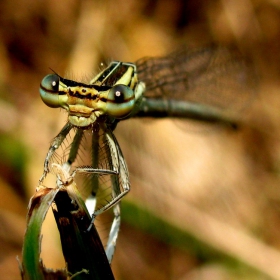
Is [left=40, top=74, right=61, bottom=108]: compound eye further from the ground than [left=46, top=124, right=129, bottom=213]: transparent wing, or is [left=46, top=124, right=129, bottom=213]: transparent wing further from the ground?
[left=40, top=74, right=61, bottom=108]: compound eye

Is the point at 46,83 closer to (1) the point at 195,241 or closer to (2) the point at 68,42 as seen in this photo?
(1) the point at 195,241

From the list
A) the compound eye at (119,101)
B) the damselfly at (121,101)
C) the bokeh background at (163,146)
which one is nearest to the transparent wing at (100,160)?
the damselfly at (121,101)

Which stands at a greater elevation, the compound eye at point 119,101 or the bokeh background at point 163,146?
the bokeh background at point 163,146

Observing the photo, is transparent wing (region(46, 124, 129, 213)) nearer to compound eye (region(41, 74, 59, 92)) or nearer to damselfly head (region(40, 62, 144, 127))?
damselfly head (region(40, 62, 144, 127))

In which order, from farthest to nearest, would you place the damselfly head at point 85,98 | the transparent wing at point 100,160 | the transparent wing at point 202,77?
the transparent wing at point 202,77, the transparent wing at point 100,160, the damselfly head at point 85,98

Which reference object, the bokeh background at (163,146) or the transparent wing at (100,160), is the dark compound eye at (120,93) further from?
the bokeh background at (163,146)

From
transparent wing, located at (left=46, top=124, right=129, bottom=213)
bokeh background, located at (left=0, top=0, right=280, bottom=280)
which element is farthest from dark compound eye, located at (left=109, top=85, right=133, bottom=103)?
bokeh background, located at (left=0, top=0, right=280, bottom=280)

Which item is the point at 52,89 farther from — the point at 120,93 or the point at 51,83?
the point at 120,93

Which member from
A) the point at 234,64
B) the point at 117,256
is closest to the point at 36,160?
the point at 117,256
